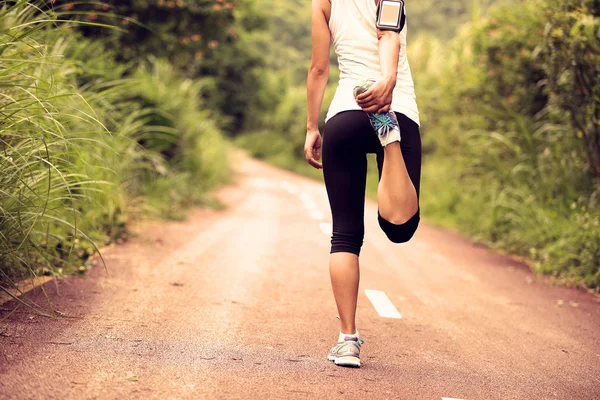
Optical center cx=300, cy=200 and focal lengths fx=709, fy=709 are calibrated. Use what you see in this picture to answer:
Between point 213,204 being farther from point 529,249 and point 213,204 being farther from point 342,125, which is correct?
point 342,125

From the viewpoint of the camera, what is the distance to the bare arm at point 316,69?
10.7 feet

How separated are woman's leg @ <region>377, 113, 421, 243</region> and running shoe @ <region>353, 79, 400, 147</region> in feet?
0.13

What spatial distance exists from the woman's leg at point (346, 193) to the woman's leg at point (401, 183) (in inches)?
Result: 4.5

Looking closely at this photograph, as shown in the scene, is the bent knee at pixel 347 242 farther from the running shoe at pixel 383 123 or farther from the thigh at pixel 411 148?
the running shoe at pixel 383 123

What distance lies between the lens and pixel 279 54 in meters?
58.3

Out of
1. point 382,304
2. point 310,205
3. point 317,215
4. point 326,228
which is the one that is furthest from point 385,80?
point 310,205

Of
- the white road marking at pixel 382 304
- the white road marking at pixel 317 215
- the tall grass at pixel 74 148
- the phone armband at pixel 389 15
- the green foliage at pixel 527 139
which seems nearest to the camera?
the phone armband at pixel 389 15

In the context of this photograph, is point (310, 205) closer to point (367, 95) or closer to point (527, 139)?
point (527, 139)

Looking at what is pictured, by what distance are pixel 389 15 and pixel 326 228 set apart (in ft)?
22.3

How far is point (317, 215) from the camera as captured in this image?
38.6ft

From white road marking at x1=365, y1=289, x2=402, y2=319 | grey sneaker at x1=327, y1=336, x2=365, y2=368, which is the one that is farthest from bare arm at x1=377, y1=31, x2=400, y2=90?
white road marking at x1=365, y1=289, x2=402, y2=319

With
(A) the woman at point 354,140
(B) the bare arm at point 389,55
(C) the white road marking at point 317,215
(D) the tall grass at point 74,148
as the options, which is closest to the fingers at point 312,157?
(A) the woman at point 354,140

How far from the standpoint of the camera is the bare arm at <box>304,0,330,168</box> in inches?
128

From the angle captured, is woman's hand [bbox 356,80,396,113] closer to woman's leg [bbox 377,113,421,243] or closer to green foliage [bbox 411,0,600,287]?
woman's leg [bbox 377,113,421,243]
